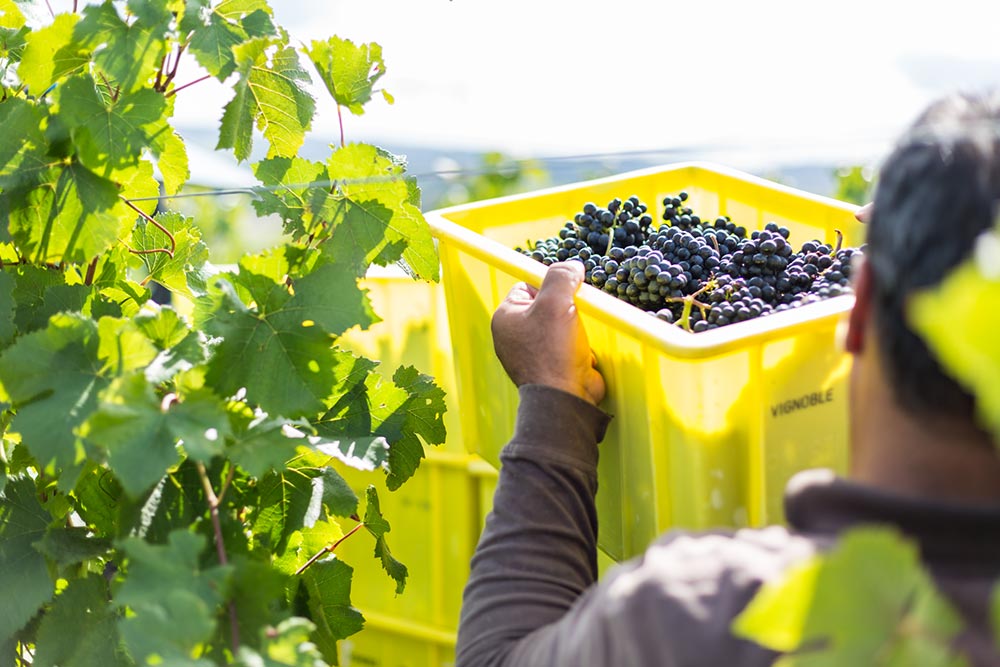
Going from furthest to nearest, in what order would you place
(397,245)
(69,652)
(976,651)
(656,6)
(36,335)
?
(656,6), (397,245), (69,652), (36,335), (976,651)

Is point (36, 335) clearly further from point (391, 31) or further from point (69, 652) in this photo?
point (391, 31)

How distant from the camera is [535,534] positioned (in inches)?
42.3

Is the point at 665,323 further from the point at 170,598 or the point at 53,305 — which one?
the point at 53,305

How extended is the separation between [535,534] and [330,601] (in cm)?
37

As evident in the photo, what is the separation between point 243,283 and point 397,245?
8.4 inches

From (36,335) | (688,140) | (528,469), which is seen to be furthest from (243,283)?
(688,140)

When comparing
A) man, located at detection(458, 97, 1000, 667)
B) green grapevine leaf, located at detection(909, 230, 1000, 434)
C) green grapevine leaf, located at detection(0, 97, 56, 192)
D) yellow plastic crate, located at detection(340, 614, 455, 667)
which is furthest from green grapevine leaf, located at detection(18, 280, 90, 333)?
yellow plastic crate, located at detection(340, 614, 455, 667)

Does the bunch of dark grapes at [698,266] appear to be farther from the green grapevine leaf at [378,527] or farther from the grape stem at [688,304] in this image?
the green grapevine leaf at [378,527]

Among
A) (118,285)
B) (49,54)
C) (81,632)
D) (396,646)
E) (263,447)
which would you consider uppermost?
(49,54)

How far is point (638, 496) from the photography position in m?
1.15

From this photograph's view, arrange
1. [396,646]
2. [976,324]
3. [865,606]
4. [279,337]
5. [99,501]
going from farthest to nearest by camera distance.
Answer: [396,646], [99,501], [279,337], [865,606], [976,324]

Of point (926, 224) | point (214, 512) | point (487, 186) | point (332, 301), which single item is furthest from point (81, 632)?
point (487, 186)

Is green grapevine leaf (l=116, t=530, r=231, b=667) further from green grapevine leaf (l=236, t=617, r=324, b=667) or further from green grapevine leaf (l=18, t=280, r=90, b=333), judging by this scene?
green grapevine leaf (l=18, t=280, r=90, b=333)

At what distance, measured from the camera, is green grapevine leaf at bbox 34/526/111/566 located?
1.20 metres
